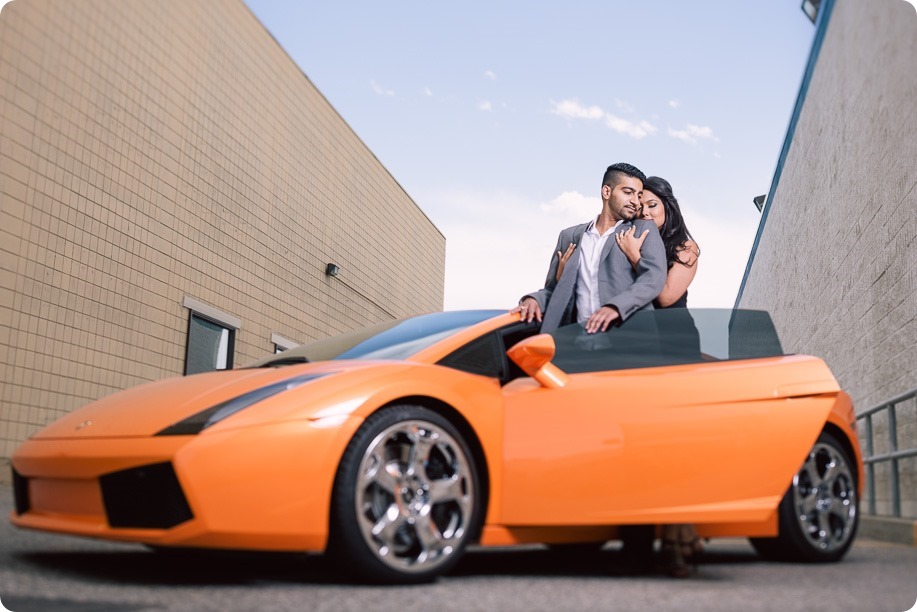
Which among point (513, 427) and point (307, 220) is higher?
point (307, 220)

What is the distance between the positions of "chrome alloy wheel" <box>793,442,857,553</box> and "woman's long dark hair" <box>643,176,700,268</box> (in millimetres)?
1255

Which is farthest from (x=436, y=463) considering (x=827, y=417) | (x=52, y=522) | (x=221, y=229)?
(x=221, y=229)

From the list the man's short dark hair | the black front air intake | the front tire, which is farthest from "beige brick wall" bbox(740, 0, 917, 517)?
the black front air intake

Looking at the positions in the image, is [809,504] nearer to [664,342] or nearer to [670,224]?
[664,342]

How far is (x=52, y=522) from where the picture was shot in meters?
3.30

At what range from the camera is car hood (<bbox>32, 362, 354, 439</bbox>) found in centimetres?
325

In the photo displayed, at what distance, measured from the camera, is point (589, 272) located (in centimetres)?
479

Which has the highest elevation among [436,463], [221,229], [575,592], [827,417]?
[221,229]

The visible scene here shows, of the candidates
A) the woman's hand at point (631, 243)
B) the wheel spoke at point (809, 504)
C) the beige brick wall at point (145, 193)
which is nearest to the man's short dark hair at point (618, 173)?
the woman's hand at point (631, 243)

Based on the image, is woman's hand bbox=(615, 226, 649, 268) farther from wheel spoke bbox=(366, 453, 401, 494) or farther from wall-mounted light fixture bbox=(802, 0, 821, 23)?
wall-mounted light fixture bbox=(802, 0, 821, 23)

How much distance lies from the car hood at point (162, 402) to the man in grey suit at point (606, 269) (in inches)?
50.7

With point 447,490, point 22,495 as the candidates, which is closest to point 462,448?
point 447,490

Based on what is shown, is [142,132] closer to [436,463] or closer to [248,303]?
[248,303]

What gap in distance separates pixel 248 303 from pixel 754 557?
10802 mm
